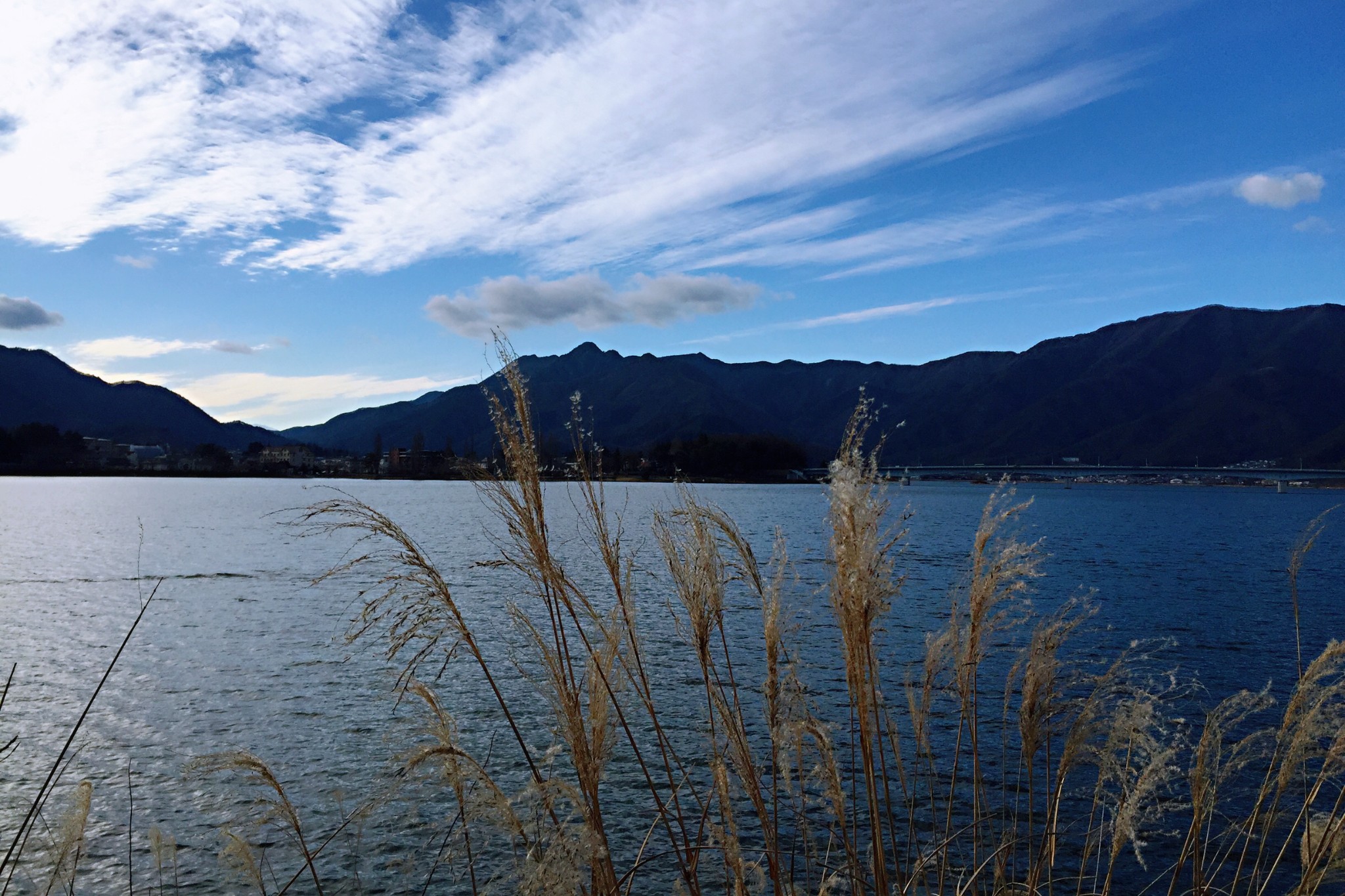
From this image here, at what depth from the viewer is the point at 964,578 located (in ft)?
17.8

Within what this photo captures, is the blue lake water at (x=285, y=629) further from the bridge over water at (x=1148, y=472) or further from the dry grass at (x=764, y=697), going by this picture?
the bridge over water at (x=1148, y=472)

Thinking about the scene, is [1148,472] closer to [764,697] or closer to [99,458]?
[764,697]

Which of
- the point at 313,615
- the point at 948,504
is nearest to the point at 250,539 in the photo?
the point at 313,615

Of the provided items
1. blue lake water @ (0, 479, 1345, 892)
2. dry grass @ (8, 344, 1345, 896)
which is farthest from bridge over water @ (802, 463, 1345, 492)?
dry grass @ (8, 344, 1345, 896)

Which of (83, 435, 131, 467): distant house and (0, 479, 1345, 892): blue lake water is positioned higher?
(83, 435, 131, 467): distant house

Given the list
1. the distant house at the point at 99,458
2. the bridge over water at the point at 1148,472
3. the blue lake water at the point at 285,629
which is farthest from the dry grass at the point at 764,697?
the distant house at the point at 99,458

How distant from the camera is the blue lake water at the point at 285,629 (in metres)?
13.3

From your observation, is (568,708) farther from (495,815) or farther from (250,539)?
(250,539)

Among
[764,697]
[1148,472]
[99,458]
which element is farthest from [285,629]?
[99,458]

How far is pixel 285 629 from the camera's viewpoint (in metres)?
26.7

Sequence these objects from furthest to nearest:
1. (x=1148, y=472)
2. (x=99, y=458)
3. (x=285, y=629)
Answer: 1. (x=99, y=458)
2. (x=1148, y=472)
3. (x=285, y=629)

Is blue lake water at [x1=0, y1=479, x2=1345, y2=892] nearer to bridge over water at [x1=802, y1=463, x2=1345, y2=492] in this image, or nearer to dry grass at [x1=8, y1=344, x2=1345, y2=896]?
dry grass at [x1=8, y1=344, x2=1345, y2=896]

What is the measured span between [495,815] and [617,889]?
23.0 inches

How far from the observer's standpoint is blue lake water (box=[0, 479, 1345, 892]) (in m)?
13.3
